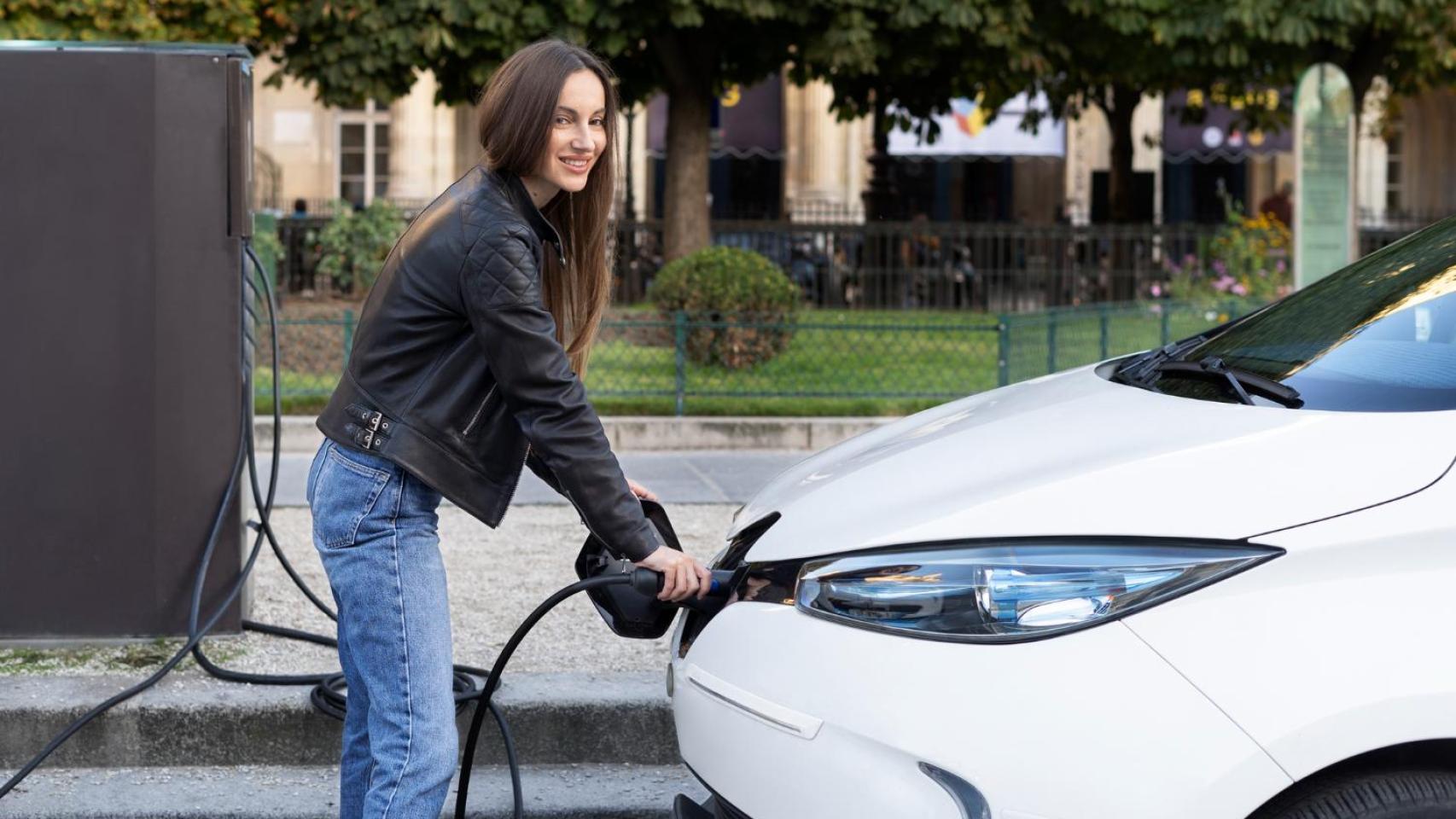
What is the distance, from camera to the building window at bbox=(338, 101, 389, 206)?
3481 centimetres

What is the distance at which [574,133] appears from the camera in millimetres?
3041

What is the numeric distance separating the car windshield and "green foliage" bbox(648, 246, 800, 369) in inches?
336

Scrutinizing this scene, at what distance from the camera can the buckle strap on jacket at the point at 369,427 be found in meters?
3.02

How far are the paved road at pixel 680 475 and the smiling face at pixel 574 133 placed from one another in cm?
548

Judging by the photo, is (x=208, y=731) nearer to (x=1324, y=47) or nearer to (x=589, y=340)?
(x=589, y=340)

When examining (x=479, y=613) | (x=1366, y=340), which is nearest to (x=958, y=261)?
(x=479, y=613)

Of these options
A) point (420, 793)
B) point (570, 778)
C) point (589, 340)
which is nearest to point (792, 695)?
point (420, 793)

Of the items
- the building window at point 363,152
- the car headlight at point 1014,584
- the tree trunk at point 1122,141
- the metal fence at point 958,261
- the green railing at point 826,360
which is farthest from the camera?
the building window at point 363,152

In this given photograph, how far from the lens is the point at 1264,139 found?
117 ft

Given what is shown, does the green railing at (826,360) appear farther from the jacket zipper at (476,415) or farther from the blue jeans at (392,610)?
the jacket zipper at (476,415)

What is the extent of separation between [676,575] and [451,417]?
0.50 metres

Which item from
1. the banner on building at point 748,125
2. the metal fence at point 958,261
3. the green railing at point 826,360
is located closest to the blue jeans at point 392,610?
the green railing at point 826,360

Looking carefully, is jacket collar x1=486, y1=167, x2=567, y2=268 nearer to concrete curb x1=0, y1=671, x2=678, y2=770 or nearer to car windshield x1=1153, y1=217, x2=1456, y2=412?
car windshield x1=1153, y1=217, x2=1456, y2=412

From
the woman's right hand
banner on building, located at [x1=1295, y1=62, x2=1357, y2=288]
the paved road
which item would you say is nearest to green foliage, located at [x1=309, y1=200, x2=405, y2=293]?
the paved road
